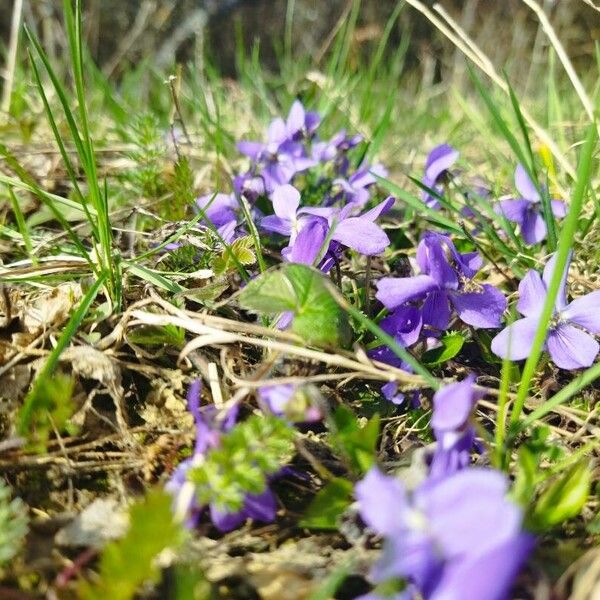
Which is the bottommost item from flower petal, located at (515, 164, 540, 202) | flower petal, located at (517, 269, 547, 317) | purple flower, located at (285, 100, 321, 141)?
flower petal, located at (517, 269, 547, 317)

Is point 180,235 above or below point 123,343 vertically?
above

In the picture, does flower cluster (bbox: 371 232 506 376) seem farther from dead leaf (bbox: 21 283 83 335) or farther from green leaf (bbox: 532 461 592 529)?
dead leaf (bbox: 21 283 83 335)

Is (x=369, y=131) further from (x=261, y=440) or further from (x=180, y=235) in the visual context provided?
(x=261, y=440)

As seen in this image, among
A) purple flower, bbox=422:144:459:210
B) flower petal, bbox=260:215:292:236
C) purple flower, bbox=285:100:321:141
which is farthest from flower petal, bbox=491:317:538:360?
purple flower, bbox=285:100:321:141

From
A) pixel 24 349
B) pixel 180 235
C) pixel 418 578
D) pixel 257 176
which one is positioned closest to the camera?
pixel 418 578

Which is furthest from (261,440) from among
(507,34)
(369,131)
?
(507,34)

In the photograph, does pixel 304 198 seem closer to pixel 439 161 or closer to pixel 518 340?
pixel 439 161
